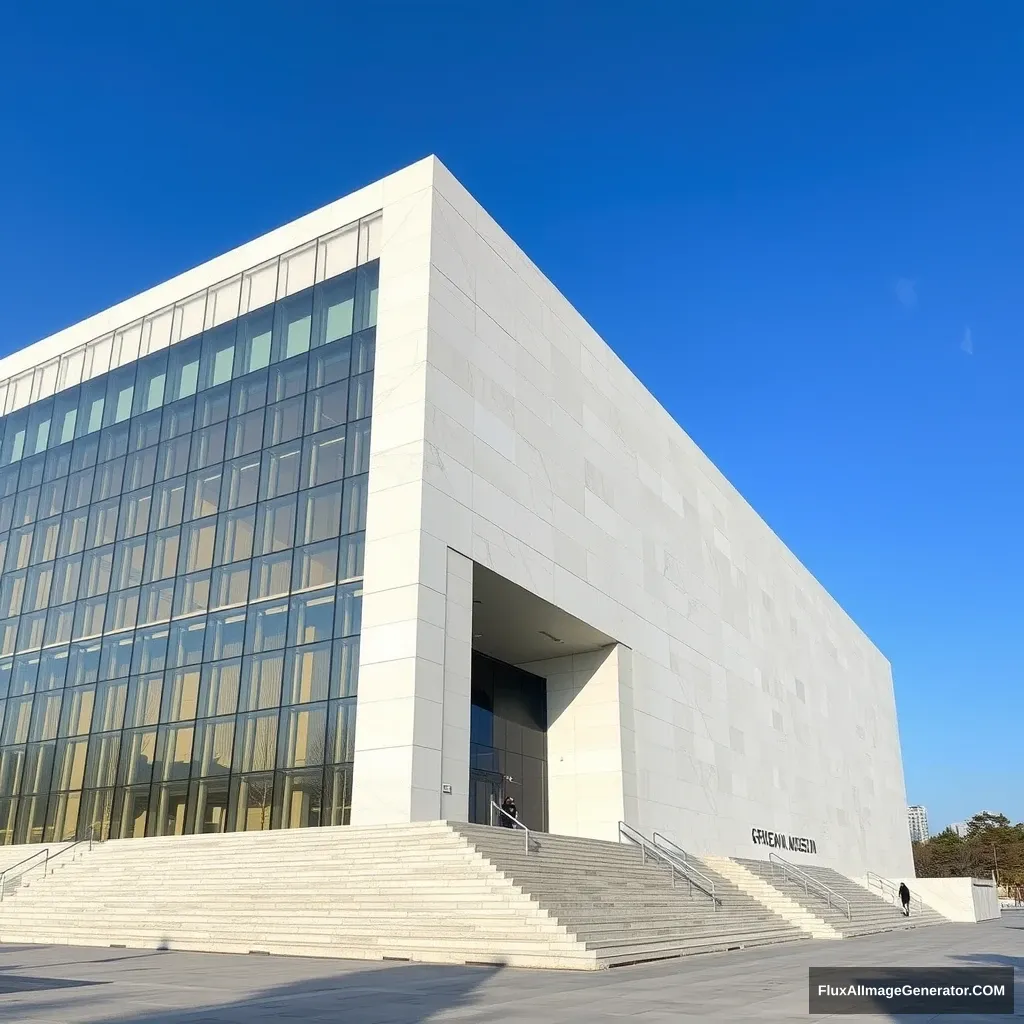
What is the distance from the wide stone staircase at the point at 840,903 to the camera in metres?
34.9

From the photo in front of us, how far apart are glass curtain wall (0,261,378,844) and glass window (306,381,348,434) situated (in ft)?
0.28

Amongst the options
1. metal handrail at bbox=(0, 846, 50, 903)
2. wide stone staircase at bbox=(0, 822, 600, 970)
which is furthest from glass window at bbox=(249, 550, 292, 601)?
metal handrail at bbox=(0, 846, 50, 903)

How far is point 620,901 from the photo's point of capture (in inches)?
867

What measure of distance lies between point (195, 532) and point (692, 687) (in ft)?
71.5

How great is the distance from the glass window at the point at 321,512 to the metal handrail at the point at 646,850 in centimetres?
1350

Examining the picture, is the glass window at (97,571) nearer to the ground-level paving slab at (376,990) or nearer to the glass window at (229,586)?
the glass window at (229,586)

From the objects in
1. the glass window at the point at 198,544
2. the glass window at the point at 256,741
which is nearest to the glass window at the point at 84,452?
the glass window at the point at 198,544

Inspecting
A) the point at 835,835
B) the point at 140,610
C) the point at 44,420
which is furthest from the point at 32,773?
the point at 835,835

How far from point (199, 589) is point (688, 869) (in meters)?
17.9

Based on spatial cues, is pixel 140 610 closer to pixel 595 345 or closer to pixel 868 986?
pixel 595 345

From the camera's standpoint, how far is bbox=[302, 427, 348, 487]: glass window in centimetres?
2902

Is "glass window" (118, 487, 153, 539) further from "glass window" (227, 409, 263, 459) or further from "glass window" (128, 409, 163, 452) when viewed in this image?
"glass window" (227, 409, 263, 459)

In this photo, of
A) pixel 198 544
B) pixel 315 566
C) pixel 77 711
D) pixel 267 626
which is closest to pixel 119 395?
pixel 198 544

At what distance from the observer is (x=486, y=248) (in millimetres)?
32594
